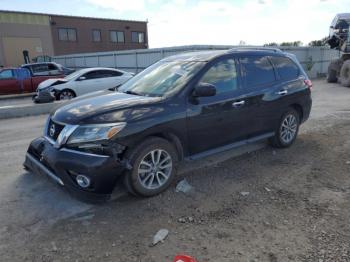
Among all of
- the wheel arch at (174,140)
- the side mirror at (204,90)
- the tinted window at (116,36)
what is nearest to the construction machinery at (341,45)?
the side mirror at (204,90)

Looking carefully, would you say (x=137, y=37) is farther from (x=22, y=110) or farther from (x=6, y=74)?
(x=22, y=110)

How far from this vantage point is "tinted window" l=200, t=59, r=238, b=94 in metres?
4.59

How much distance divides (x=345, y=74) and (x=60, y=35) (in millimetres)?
36488

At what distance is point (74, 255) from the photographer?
3.02 meters

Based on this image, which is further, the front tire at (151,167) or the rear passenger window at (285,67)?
the rear passenger window at (285,67)

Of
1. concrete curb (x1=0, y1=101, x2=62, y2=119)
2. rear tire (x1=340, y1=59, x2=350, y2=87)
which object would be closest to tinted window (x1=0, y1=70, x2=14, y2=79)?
concrete curb (x1=0, y1=101, x2=62, y2=119)

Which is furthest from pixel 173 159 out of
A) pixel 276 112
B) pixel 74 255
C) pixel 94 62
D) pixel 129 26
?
pixel 129 26

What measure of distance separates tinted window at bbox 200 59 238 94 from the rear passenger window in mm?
1173

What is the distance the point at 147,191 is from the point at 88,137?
981mm

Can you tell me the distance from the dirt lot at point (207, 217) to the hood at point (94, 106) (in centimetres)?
103

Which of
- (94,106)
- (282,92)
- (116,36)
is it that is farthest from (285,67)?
(116,36)

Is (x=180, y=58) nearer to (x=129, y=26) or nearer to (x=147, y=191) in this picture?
(x=147, y=191)

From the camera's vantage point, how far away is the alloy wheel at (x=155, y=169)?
3.97 metres

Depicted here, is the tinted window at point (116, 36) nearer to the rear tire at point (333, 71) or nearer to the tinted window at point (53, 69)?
the tinted window at point (53, 69)
